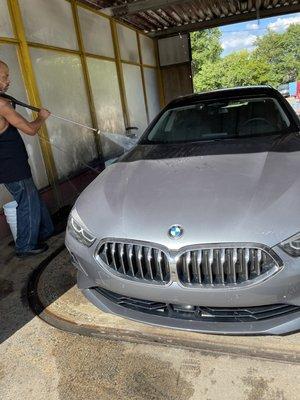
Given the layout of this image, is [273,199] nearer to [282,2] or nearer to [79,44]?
[79,44]

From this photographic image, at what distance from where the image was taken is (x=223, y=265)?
1.83 m

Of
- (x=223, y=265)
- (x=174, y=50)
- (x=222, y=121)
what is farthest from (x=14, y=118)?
(x=174, y=50)

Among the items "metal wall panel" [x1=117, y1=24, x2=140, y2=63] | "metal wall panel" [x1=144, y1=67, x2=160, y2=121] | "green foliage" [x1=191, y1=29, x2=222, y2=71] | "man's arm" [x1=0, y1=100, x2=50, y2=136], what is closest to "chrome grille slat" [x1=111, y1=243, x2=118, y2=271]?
"man's arm" [x1=0, y1=100, x2=50, y2=136]

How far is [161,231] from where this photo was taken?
77.5 inches

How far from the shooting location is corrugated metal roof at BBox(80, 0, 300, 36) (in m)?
7.73

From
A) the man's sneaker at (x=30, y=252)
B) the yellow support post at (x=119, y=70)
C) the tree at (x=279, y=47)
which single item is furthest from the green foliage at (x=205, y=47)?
the man's sneaker at (x=30, y=252)

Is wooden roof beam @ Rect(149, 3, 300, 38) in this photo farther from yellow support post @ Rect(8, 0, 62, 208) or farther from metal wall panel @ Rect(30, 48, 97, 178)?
yellow support post @ Rect(8, 0, 62, 208)

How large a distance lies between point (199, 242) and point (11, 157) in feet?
8.13

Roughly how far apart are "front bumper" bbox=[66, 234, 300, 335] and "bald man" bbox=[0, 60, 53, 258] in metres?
1.85

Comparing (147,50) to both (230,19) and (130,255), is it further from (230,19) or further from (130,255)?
(130,255)

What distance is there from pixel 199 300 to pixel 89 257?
688mm

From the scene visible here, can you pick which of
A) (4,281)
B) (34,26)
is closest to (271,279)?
(4,281)

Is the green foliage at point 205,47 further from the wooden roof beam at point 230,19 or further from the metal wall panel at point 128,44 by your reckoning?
the metal wall panel at point 128,44

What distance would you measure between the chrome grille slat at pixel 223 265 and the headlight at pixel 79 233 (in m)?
0.59
